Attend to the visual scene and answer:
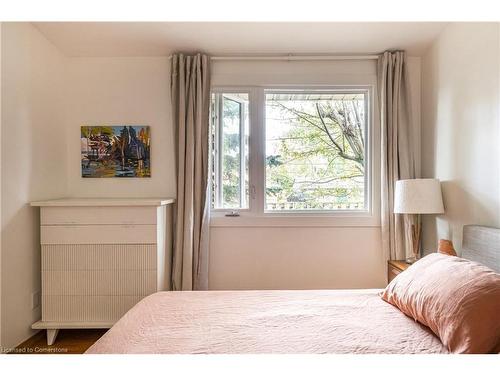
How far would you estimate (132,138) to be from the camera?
2779 millimetres

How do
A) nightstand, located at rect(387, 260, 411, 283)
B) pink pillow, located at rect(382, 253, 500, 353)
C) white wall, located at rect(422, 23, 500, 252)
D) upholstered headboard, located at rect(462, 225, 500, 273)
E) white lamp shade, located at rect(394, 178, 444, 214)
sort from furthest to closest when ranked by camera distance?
nightstand, located at rect(387, 260, 411, 283)
white lamp shade, located at rect(394, 178, 444, 214)
white wall, located at rect(422, 23, 500, 252)
upholstered headboard, located at rect(462, 225, 500, 273)
pink pillow, located at rect(382, 253, 500, 353)

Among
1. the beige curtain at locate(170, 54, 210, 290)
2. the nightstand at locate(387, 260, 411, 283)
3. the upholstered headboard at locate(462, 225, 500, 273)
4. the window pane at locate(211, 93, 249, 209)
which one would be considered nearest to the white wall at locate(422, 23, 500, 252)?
the upholstered headboard at locate(462, 225, 500, 273)

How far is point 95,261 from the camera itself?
2.25m

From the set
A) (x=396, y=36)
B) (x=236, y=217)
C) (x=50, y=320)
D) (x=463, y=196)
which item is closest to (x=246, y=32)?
(x=396, y=36)

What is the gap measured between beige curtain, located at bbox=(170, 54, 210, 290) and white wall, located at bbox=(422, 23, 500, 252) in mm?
1904

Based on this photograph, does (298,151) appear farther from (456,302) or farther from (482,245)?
(456,302)

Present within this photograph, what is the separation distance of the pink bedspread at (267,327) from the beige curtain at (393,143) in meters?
1.05

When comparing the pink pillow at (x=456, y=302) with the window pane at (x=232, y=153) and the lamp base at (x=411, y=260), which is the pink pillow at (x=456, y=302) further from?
the window pane at (x=232, y=153)

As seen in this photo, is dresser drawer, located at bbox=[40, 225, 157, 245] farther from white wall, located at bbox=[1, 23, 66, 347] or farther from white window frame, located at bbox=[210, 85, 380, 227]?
white window frame, located at bbox=[210, 85, 380, 227]

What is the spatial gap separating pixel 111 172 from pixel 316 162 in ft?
6.16

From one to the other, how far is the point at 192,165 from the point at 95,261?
1042 millimetres

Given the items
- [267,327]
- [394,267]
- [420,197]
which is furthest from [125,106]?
[394,267]

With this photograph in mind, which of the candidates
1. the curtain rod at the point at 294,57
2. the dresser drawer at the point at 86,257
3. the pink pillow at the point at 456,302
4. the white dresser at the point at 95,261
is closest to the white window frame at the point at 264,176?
the curtain rod at the point at 294,57

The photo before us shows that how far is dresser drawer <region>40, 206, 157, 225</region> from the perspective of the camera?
224cm
